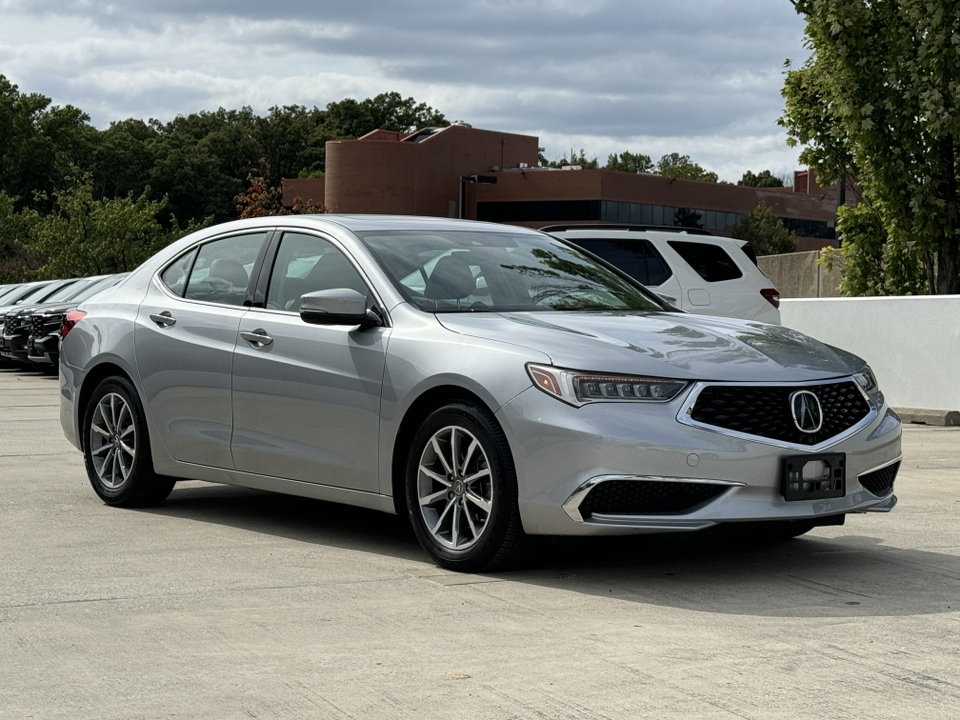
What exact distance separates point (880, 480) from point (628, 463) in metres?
1.44

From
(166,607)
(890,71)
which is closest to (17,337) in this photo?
(890,71)

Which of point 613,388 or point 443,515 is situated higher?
point 613,388

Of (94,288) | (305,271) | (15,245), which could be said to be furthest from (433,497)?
(15,245)

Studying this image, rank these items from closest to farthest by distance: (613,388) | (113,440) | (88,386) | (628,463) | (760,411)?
(628,463)
(613,388)
(760,411)
(113,440)
(88,386)

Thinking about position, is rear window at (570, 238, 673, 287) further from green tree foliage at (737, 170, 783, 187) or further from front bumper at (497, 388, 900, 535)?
green tree foliage at (737, 170, 783, 187)

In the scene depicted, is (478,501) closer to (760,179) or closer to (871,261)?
(871,261)

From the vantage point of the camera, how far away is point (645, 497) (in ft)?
20.5

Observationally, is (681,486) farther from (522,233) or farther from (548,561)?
(522,233)

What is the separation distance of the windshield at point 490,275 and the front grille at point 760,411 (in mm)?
1285

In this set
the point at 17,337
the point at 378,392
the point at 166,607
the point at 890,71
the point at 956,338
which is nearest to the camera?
the point at 166,607

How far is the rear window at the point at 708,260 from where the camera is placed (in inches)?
625

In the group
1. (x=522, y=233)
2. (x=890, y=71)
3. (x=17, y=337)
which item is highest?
(x=890, y=71)

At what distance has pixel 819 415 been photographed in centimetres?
651

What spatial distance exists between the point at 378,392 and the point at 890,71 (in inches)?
532
